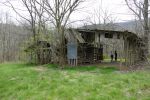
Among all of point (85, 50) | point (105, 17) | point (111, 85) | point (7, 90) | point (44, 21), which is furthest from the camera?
point (105, 17)

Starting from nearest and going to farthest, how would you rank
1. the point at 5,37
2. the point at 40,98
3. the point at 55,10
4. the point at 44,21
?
the point at 40,98
the point at 55,10
the point at 44,21
the point at 5,37

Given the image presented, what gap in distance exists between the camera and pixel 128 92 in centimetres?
970

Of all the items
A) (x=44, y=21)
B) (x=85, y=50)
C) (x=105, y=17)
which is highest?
(x=105, y=17)

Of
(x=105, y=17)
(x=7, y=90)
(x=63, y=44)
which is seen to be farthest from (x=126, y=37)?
(x=105, y=17)

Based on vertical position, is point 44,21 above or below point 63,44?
above

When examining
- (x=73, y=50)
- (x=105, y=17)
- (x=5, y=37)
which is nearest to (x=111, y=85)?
(x=73, y=50)

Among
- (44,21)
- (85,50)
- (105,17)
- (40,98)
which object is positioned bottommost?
(40,98)

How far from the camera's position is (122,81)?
1111 centimetres

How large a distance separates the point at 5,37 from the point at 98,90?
39.3m

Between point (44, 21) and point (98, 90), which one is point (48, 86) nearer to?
point (98, 90)

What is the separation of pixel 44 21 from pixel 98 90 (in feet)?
40.1

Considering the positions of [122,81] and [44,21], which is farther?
[44,21]

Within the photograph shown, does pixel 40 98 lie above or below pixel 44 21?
below

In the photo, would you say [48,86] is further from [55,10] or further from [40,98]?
[55,10]
